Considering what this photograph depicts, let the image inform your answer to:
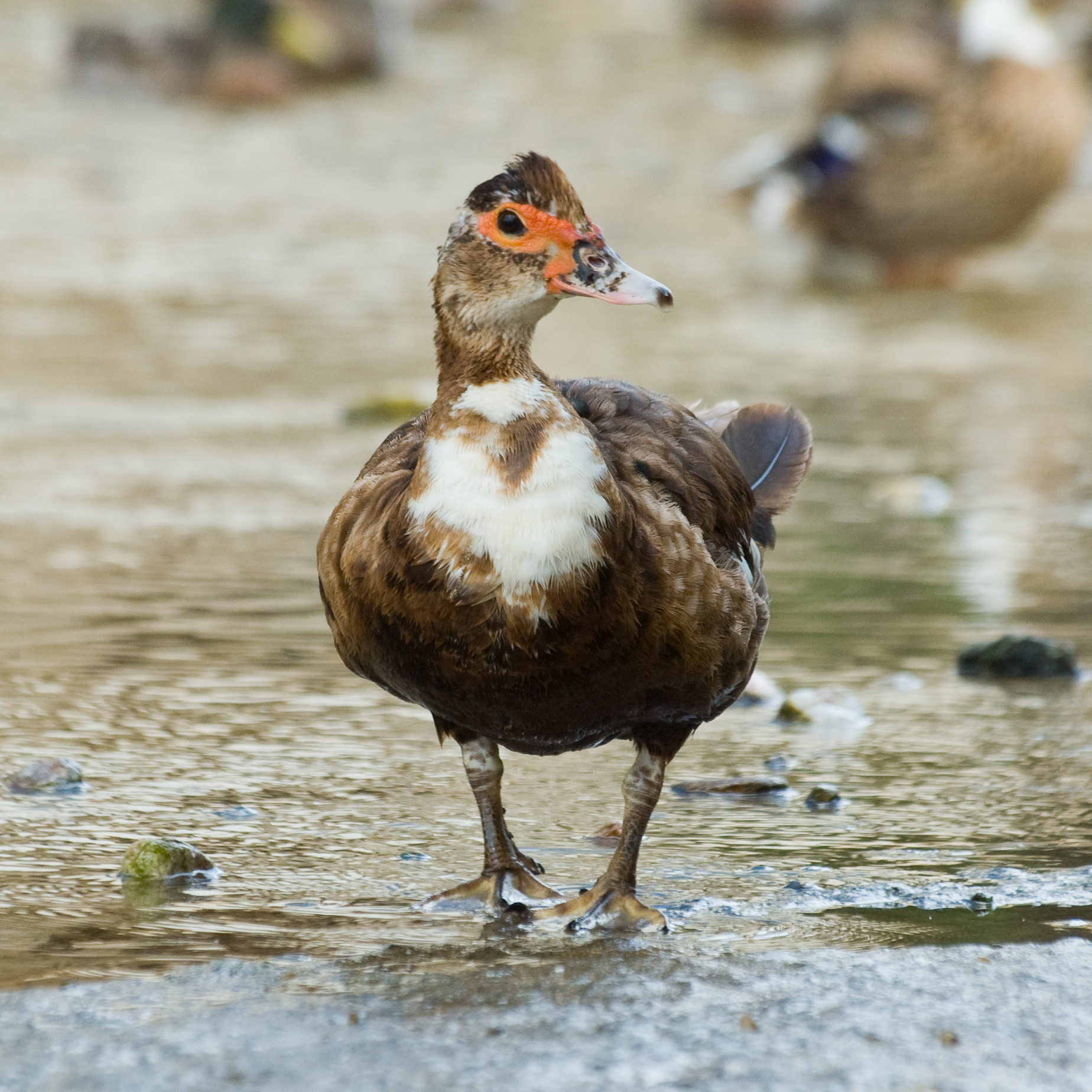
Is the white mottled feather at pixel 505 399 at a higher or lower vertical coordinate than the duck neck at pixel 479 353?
lower

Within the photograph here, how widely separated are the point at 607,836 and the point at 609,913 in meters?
0.53

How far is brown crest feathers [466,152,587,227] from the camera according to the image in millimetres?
3662

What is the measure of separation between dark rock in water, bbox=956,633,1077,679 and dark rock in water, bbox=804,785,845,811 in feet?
3.40

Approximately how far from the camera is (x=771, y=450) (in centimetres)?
475

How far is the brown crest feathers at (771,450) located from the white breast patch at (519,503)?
1165mm

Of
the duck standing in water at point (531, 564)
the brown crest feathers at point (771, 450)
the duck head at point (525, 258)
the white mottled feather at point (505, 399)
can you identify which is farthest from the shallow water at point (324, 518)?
the duck head at point (525, 258)

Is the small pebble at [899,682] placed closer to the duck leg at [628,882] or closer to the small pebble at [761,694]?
the small pebble at [761,694]

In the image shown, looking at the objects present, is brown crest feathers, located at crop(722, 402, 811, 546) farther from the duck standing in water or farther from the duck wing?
the duck standing in water

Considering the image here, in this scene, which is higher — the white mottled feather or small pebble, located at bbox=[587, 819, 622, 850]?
the white mottled feather

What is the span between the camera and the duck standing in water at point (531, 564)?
136 inches

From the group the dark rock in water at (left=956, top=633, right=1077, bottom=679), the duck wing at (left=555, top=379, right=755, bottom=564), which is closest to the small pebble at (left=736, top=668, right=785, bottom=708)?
the dark rock in water at (left=956, top=633, right=1077, bottom=679)

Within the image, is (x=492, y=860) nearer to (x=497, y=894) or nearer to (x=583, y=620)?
(x=497, y=894)

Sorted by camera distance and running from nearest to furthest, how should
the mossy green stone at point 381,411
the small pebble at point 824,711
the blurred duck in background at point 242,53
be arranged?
the small pebble at point 824,711 → the mossy green stone at point 381,411 → the blurred duck in background at point 242,53

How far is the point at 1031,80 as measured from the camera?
11.5 metres
